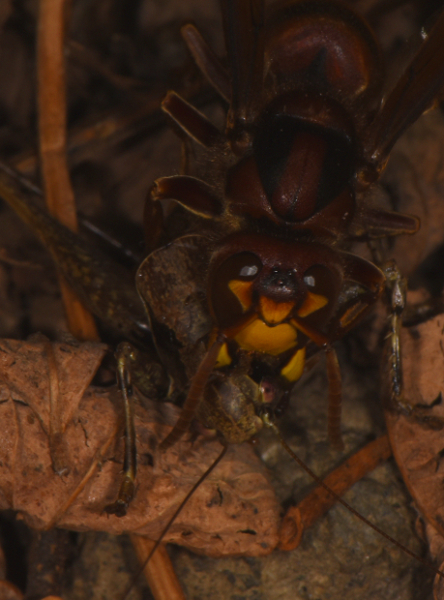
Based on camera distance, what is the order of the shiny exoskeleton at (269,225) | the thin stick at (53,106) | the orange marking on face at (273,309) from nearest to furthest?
the orange marking on face at (273,309)
the shiny exoskeleton at (269,225)
the thin stick at (53,106)

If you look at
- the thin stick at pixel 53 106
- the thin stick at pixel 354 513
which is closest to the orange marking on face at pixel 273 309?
the thin stick at pixel 354 513

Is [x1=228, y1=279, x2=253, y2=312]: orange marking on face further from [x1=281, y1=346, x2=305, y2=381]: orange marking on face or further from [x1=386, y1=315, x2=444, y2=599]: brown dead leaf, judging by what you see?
[x1=386, y1=315, x2=444, y2=599]: brown dead leaf

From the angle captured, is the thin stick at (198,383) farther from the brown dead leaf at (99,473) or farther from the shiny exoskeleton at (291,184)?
the brown dead leaf at (99,473)

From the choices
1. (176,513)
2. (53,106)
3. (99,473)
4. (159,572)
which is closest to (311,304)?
(176,513)

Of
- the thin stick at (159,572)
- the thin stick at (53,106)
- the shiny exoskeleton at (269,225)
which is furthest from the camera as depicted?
the thin stick at (53,106)

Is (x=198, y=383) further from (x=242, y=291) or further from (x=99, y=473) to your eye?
(x=99, y=473)

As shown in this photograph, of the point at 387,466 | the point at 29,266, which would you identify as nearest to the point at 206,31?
the point at 29,266

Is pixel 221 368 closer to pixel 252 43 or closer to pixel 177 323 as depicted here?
pixel 177 323
